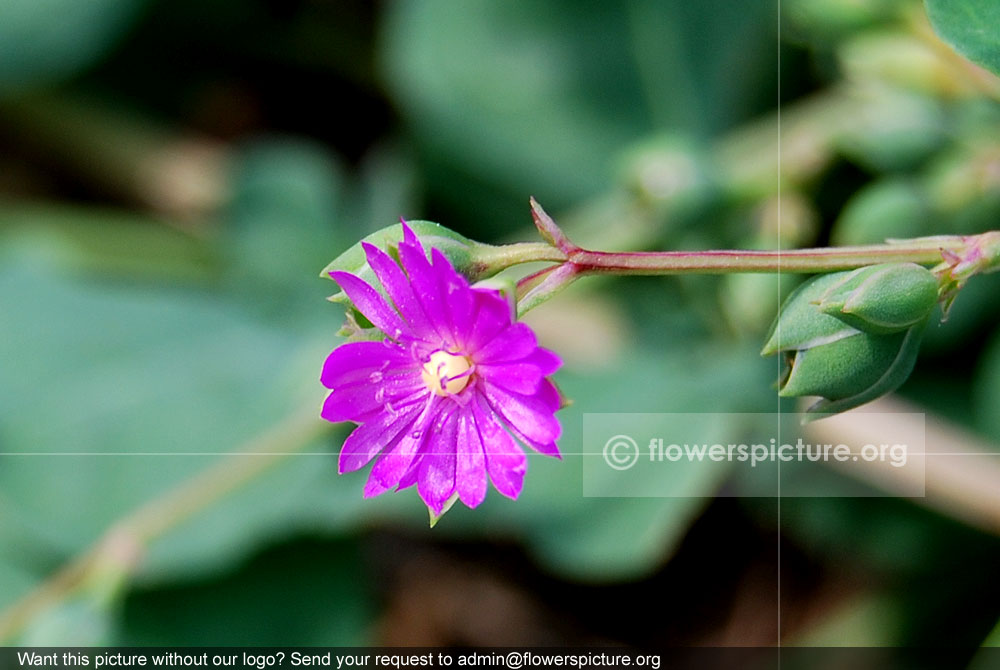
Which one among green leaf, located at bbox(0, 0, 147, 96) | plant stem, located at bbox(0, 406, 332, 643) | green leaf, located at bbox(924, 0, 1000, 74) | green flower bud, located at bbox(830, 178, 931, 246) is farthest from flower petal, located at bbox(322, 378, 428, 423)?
green leaf, located at bbox(0, 0, 147, 96)

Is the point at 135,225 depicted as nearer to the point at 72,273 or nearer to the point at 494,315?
the point at 72,273

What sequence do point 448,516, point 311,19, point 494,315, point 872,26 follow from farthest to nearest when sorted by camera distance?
point 311,19
point 448,516
point 872,26
point 494,315

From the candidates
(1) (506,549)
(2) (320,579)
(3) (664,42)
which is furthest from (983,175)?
(2) (320,579)

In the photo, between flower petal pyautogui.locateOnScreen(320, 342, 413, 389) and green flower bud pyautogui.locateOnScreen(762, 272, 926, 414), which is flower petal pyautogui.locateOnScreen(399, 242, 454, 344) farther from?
green flower bud pyautogui.locateOnScreen(762, 272, 926, 414)

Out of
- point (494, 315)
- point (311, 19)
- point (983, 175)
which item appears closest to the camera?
point (494, 315)

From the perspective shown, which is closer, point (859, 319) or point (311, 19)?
point (859, 319)

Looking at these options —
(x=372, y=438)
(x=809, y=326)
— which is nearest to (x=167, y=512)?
(x=372, y=438)

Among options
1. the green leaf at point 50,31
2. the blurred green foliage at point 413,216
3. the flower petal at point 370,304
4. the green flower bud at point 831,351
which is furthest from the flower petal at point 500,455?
the green leaf at point 50,31

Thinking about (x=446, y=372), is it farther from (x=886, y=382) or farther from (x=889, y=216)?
(x=889, y=216)
